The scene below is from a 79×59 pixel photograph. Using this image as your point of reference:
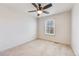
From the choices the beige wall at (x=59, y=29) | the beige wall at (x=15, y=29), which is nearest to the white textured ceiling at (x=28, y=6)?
the beige wall at (x=59, y=29)

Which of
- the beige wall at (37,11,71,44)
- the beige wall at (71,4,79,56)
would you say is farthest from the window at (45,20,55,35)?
the beige wall at (71,4,79,56)

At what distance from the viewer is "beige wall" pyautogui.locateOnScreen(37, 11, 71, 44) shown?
2.02 metres

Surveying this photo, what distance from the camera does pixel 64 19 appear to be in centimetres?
206

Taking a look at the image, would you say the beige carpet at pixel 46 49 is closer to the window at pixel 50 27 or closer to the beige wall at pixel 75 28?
the beige wall at pixel 75 28

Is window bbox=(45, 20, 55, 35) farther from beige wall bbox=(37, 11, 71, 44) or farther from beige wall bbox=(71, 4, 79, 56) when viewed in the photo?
beige wall bbox=(71, 4, 79, 56)

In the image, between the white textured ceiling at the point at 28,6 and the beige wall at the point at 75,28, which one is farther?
the beige wall at the point at 75,28

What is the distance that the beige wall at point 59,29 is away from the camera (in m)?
2.02

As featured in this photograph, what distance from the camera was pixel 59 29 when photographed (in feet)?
6.72

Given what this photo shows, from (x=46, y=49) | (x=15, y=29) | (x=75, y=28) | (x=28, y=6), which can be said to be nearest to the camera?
(x=28, y=6)

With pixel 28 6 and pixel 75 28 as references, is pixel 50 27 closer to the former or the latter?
pixel 75 28

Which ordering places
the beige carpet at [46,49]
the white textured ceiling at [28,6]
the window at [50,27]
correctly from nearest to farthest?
1. the white textured ceiling at [28,6]
2. the window at [50,27]
3. the beige carpet at [46,49]

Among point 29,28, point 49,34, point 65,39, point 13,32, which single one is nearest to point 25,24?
point 29,28

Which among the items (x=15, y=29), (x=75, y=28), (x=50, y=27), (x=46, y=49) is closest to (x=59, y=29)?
(x=50, y=27)

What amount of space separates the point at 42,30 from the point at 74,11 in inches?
33.5
